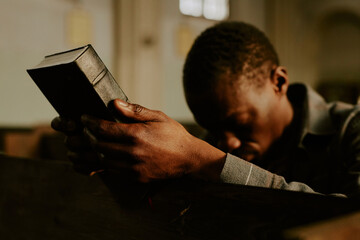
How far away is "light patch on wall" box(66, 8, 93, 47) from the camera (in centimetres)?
450

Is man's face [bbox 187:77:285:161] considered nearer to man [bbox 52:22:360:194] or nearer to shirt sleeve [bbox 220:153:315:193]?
man [bbox 52:22:360:194]

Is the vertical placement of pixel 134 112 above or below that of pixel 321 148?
above

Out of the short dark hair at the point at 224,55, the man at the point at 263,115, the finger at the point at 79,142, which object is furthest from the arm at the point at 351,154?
the finger at the point at 79,142

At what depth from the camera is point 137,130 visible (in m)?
0.68

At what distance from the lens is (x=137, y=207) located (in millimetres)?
851

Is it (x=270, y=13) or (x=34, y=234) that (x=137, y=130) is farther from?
(x=270, y=13)

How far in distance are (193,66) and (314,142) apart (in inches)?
20.7

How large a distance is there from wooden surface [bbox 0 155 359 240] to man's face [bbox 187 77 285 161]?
0.47 meters

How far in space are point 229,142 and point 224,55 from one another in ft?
0.99

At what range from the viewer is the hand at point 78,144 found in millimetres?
851

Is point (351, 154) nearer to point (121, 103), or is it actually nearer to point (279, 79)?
point (279, 79)

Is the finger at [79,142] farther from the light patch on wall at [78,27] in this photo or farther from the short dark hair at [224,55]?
the light patch on wall at [78,27]

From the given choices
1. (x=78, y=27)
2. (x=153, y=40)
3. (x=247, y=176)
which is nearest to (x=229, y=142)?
(x=247, y=176)

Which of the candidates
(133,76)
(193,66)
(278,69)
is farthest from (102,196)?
(133,76)
